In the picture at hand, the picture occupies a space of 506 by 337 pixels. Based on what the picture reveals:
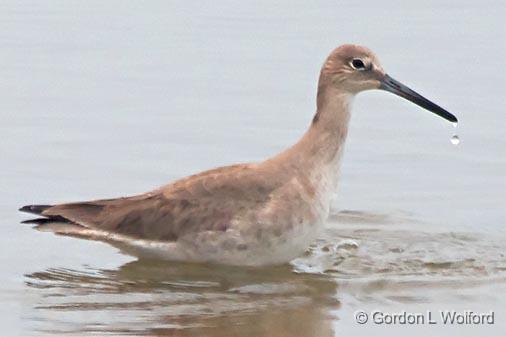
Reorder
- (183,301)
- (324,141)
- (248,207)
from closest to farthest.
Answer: (183,301)
(248,207)
(324,141)

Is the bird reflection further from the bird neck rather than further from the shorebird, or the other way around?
the bird neck

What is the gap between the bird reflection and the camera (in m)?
9.84

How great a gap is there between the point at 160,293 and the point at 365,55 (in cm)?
220

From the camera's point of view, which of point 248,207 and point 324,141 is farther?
point 324,141

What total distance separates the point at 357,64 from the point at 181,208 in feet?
5.10

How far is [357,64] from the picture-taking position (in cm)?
1140

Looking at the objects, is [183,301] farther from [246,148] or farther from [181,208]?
A: [246,148]

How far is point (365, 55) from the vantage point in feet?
37.4

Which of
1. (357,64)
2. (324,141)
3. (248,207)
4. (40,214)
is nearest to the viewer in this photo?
(248,207)

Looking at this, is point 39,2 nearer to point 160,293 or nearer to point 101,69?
point 101,69

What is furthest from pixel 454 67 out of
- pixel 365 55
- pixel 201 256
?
pixel 201 256

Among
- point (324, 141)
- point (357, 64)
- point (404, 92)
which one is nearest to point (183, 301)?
point (324, 141)

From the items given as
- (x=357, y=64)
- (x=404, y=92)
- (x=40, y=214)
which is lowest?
(x=40, y=214)

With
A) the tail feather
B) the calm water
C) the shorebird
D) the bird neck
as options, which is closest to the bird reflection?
the calm water
